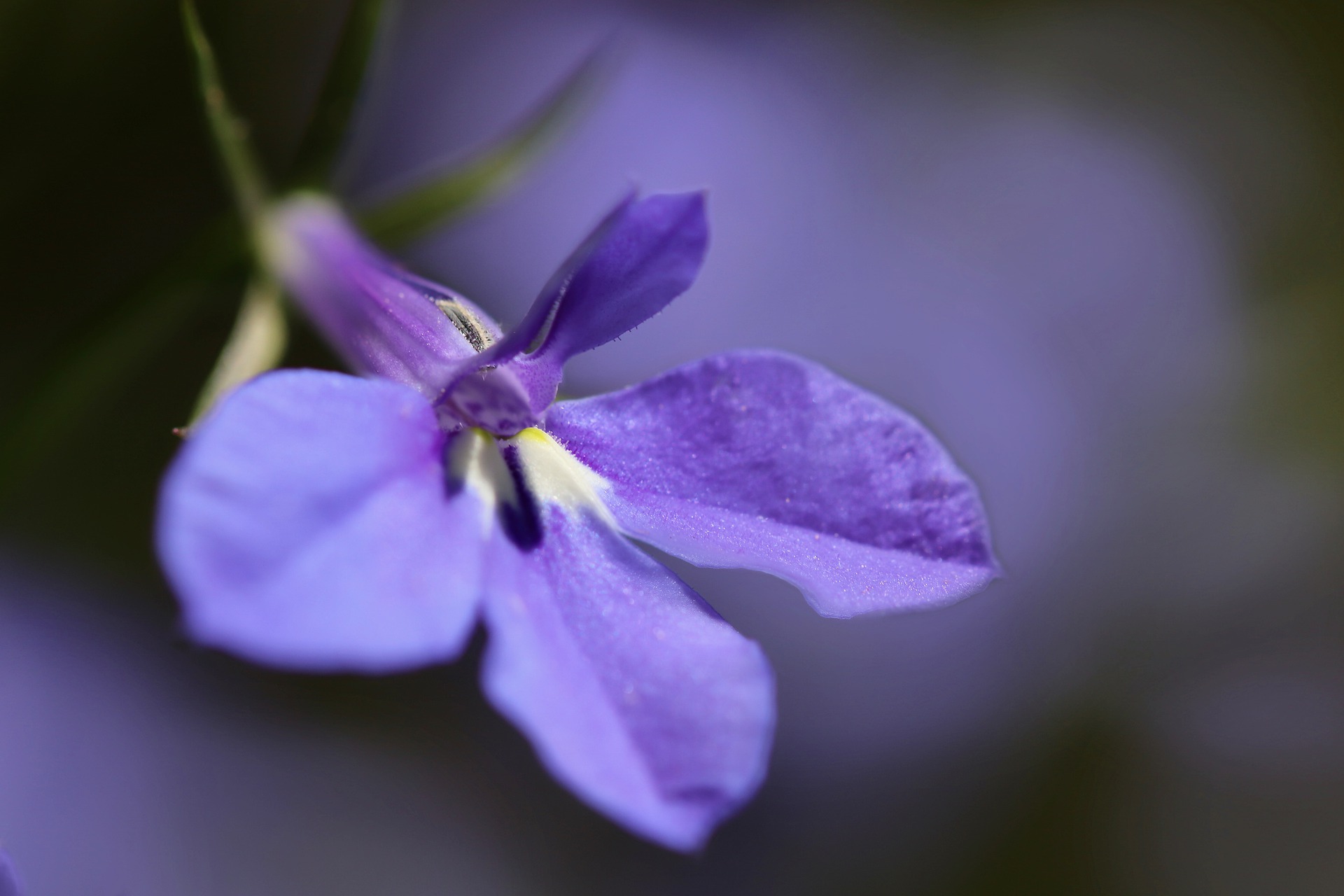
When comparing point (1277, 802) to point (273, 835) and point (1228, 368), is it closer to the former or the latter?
point (1228, 368)

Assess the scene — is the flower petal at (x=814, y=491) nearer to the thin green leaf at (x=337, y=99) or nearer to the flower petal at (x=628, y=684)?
the flower petal at (x=628, y=684)

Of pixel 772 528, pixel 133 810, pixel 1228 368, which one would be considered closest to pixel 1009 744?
pixel 1228 368

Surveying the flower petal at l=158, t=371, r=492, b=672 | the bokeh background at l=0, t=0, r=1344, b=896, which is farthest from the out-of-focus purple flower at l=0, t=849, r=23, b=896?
the bokeh background at l=0, t=0, r=1344, b=896

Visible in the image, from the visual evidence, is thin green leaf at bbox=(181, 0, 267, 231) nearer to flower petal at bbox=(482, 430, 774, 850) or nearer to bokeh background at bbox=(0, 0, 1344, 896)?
flower petal at bbox=(482, 430, 774, 850)

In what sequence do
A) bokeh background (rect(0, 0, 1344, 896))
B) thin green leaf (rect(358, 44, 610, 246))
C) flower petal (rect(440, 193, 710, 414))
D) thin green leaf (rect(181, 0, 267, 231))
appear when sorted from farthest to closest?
1. bokeh background (rect(0, 0, 1344, 896))
2. thin green leaf (rect(358, 44, 610, 246))
3. thin green leaf (rect(181, 0, 267, 231))
4. flower petal (rect(440, 193, 710, 414))

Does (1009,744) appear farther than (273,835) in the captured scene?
Yes

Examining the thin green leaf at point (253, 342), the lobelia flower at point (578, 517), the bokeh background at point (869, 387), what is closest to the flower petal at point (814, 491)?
the lobelia flower at point (578, 517)
